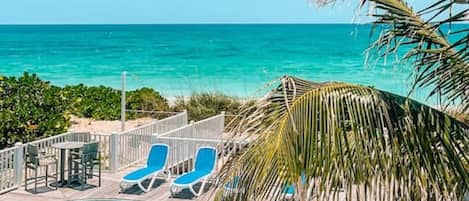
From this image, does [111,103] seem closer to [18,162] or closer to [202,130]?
[202,130]

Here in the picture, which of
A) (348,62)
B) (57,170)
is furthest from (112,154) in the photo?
(348,62)

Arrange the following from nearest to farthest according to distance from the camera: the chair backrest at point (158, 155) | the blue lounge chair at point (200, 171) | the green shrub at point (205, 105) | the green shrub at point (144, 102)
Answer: the blue lounge chair at point (200, 171)
the chair backrest at point (158, 155)
the green shrub at point (205, 105)
the green shrub at point (144, 102)

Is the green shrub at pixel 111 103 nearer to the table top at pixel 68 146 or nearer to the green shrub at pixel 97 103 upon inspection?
the green shrub at pixel 97 103


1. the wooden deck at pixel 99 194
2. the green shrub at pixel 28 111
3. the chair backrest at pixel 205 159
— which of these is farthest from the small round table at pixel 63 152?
the green shrub at pixel 28 111

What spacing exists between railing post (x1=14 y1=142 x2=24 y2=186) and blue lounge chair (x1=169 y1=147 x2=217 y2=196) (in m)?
2.26

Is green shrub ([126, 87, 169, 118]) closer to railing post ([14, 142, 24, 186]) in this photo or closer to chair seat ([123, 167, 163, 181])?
chair seat ([123, 167, 163, 181])

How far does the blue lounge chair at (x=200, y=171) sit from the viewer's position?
855cm

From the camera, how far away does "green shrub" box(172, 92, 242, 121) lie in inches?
585

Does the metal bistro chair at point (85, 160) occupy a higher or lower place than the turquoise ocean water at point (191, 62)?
lower

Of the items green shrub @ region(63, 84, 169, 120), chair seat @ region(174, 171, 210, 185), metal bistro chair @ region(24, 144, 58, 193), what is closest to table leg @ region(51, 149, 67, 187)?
metal bistro chair @ region(24, 144, 58, 193)

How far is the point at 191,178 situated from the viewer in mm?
8695

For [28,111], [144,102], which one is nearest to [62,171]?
[28,111]

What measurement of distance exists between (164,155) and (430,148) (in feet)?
23.3

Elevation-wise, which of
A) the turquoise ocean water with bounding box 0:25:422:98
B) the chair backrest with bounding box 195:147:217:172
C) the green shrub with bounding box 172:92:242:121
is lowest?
the chair backrest with bounding box 195:147:217:172
